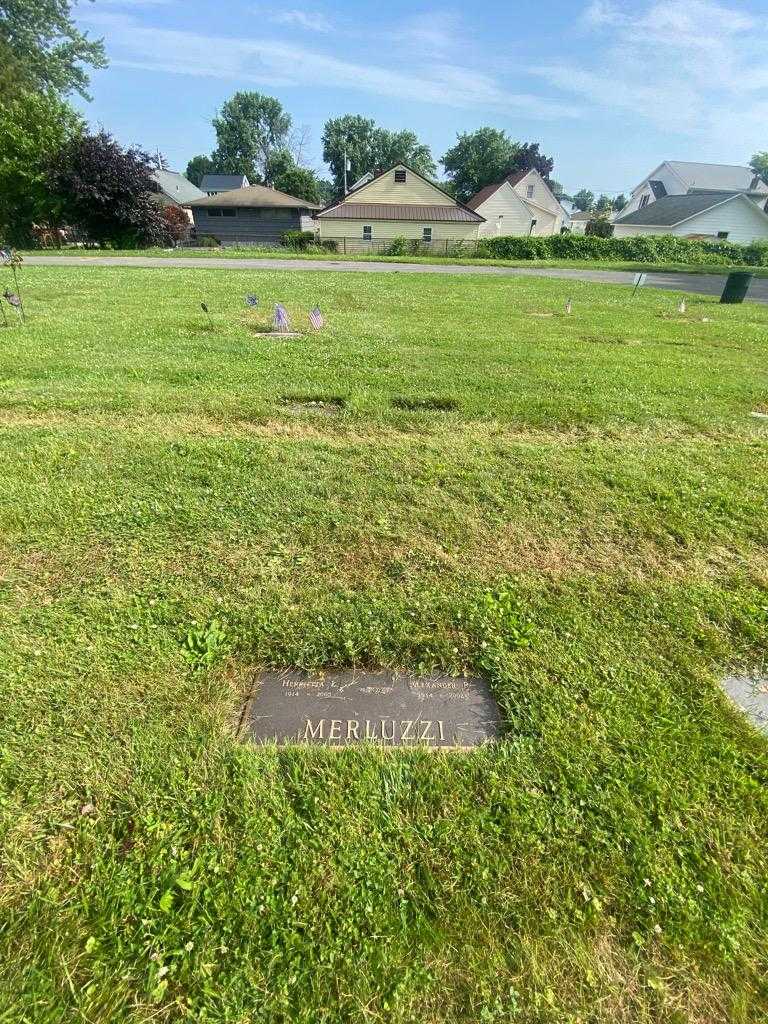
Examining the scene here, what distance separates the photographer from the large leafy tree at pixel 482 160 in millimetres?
54812

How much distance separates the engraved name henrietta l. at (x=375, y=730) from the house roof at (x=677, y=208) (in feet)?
168

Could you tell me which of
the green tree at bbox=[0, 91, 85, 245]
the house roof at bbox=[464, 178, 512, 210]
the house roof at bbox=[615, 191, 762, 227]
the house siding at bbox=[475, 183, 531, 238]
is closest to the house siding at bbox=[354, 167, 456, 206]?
the house siding at bbox=[475, 183, 531, 238]

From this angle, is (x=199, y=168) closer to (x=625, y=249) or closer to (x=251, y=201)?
(x=251, y=201)

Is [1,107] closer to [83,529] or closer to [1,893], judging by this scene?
[83,529]

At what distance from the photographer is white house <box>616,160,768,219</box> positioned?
56.6 m

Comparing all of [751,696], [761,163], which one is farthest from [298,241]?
[761,163]

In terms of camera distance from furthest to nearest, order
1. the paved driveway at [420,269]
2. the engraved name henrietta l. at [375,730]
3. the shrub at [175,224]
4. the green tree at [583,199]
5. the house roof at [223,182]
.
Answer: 1. the green tree at [583,199]
2. the house roof at [223,182]
3. the shrub at [175,224]
4. the paved driveway at [420,269]
5. the engraved name henrietta l. at [375,730]

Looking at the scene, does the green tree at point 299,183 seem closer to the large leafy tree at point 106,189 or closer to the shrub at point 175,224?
the shrub at point 175,224

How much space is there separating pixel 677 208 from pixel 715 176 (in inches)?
930

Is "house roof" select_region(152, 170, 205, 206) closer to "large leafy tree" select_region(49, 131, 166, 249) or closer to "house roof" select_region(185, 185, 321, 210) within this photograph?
"house roof" select_region(185, 185, 321, 210)

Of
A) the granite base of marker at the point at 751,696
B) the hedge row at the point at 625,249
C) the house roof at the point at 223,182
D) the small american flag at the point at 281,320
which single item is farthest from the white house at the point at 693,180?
the granite base of marker at the point at 751,696

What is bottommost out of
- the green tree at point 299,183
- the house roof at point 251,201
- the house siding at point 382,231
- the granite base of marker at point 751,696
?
the granite base of marker at point 751,696

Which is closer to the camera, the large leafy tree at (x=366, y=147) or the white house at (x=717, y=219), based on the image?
the white house at (x=717, y=219)

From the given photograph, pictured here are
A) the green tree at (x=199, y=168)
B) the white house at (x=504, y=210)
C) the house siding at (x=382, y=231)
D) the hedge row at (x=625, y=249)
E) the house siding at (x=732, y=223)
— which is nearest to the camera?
the hedge row at (x=625, y=249)
